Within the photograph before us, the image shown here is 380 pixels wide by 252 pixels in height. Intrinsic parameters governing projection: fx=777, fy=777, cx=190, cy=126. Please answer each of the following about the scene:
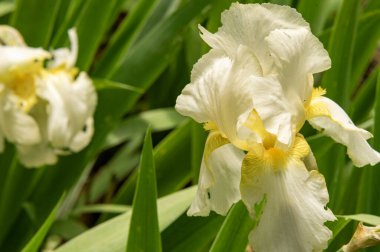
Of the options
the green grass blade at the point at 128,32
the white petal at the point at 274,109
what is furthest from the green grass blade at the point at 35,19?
the white petal at the point at 274,109

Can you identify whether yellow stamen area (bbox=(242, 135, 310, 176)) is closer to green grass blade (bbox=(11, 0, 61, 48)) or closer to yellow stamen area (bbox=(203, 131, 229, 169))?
yellow stamen area (bbox=(203, 131, 229, 169))

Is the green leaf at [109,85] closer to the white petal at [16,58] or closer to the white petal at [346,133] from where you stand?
the white petal at [16,58]

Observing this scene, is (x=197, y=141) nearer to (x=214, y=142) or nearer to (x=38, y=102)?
(x=38, y=102)

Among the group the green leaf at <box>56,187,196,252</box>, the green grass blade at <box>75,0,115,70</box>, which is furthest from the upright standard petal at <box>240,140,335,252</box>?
the green grass blade at <box>75,0,115,70</box>

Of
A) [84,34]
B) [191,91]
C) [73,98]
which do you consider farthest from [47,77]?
[191,91]

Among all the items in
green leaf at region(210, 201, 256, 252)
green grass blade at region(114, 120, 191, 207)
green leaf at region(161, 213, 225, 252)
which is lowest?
green grass blade at region(114, 120, 191, 207)
